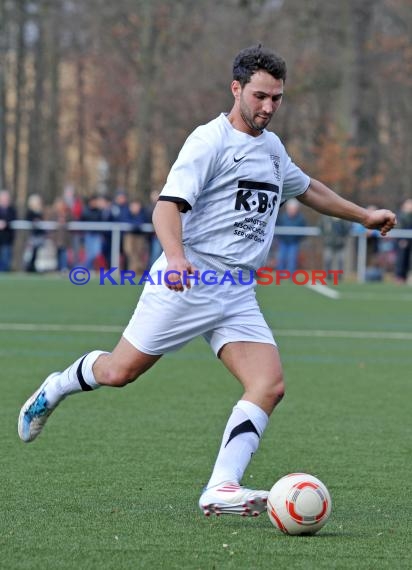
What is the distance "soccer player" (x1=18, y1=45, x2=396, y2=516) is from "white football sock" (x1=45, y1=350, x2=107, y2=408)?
26 centimetres

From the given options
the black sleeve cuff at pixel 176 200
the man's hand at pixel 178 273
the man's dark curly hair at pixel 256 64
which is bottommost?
the man's hand at pixel 178 273

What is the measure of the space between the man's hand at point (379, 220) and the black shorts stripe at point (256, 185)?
710mm

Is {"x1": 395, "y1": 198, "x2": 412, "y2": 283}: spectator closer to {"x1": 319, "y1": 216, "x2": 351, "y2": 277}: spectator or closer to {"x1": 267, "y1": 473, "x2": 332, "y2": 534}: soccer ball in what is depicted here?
{"x1": 319, "y1": 216, "x2": 351, "y2": 277}: spectator

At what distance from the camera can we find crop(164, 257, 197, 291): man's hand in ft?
19.0

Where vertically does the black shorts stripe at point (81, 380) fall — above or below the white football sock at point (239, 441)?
above

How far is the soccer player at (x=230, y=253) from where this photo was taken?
20.2ft

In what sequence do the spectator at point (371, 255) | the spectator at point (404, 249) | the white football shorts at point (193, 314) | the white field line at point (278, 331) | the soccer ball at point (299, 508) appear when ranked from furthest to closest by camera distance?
the spectator at point (371, 255)
the spectator at point (404, 249)
the white field line at point (278, 331)
the white football shorts at point (193, 314)
the soccer ball at point (299, 508)

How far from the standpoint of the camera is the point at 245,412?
6.26 metres

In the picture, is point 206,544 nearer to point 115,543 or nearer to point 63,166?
point 115,543

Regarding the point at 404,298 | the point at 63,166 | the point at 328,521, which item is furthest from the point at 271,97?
the point at 63,166

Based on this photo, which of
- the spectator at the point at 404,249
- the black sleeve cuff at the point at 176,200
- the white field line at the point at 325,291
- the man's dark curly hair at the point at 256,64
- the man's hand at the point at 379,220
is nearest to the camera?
the black sleeve cuff at the point at 176,200

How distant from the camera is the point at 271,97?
617 centimetres

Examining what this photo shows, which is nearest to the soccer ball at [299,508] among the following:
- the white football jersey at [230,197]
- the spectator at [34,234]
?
the white football jersey at [230,197]

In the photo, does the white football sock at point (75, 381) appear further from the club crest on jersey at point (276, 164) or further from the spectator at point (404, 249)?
the spectator at point (404, 249)
